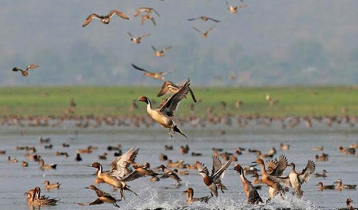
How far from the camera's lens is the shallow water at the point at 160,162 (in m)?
28.8

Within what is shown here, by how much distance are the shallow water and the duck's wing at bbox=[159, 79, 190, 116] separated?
2220 mm

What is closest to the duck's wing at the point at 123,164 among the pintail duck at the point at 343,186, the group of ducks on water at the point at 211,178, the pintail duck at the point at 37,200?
the group of ducks on water at the point at 211,178

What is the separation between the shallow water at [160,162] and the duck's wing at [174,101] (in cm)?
222

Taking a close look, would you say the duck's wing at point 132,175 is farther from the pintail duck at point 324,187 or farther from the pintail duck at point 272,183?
the pintail duck at point 324,187

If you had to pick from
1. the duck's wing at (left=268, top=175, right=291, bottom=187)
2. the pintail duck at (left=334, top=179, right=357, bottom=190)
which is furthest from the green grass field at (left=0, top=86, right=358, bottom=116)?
the duck's wing at (left=268, top=175, right=291, bottom=187)

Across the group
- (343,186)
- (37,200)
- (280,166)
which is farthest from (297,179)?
(37,200)

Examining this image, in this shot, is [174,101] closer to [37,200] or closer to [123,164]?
[123,164]

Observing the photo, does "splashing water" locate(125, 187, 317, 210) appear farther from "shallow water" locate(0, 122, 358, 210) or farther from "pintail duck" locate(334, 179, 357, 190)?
"pintail duck" locate(334, 179, 357, 190)

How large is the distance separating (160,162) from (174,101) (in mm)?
15929

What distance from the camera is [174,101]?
26.5m

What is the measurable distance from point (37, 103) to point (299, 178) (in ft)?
215

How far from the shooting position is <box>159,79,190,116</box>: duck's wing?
2591 centimetres

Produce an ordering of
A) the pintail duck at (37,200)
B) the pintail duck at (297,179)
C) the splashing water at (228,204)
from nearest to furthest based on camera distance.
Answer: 1. the splashing water at (228,204)
2. the pintail duck at (297,179)
3. the pintail duck at (37,200)

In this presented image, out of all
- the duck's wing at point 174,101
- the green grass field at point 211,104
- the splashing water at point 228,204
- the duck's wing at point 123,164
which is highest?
the green grass field at point 211,104
